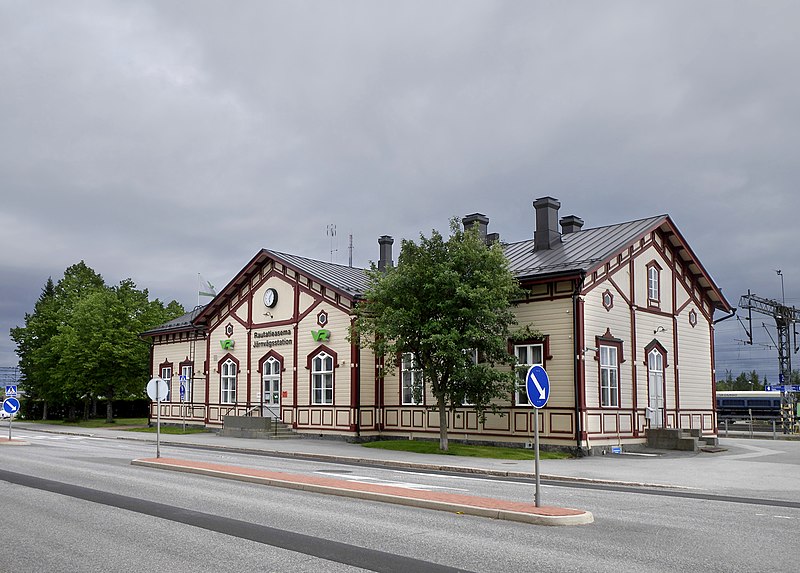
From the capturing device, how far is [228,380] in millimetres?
39656

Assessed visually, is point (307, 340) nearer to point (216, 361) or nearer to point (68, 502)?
point (216, 361)

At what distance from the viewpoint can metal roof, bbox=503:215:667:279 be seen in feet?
93.1

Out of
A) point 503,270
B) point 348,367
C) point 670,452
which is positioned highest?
point 503,270

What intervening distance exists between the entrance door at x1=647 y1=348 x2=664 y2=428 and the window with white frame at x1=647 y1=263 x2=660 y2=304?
6.65 feet

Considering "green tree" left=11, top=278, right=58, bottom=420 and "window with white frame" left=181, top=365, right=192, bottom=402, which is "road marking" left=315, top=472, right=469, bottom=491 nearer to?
"window with white frame" left=181, top=365, right=192, bottom=402

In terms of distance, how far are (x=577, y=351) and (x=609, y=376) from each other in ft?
7.63

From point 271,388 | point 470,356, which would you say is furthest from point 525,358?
point 271,388

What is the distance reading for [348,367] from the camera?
109ft

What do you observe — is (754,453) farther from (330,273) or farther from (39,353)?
(39,353)

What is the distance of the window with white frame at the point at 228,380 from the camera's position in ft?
129

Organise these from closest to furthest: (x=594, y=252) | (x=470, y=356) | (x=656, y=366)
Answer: (x=470, y=356) < (x=594, y=252) < (x=656, y=366)

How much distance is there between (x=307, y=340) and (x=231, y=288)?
636 cm

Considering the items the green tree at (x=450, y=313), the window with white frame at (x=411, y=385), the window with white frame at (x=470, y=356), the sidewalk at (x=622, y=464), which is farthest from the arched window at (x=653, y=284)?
the window with white frame at (x=411, y=385)

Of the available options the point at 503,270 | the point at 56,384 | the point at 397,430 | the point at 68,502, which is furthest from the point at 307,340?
the point at 56,384
